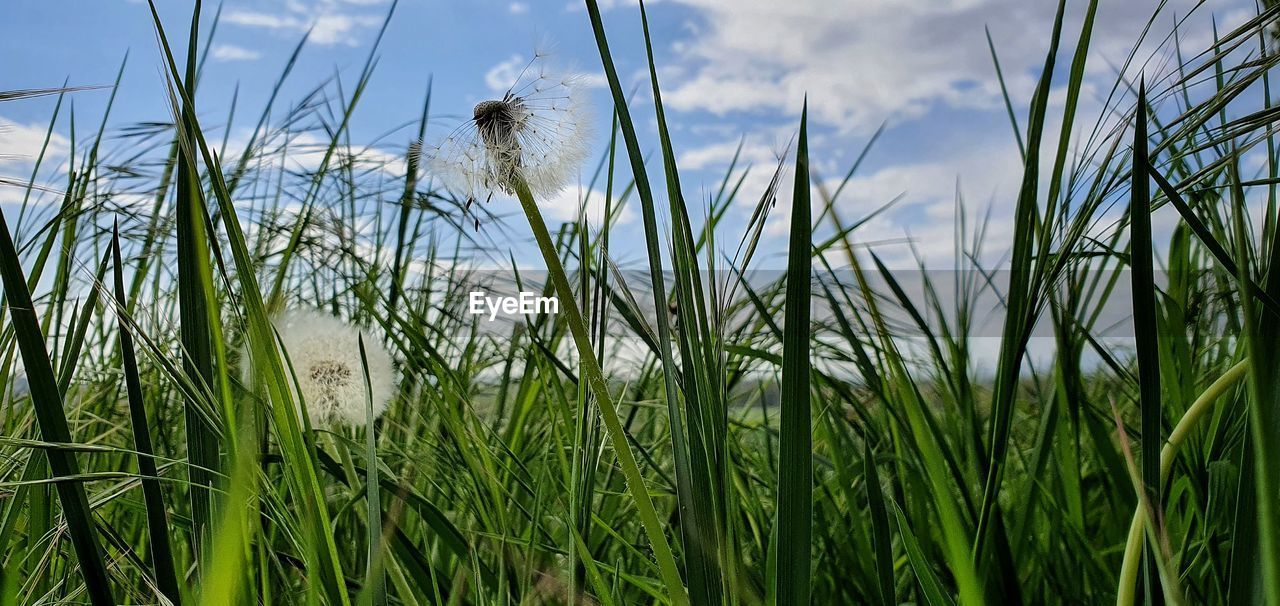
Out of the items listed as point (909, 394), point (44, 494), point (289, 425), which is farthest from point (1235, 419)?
point (44, 494)

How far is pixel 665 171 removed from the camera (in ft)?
1.24

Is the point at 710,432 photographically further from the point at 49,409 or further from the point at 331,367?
the point at 331,367

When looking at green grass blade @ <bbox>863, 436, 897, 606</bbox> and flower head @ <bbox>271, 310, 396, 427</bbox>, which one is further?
flower head @ <bbox>271, 310, 396, 427</bbox>

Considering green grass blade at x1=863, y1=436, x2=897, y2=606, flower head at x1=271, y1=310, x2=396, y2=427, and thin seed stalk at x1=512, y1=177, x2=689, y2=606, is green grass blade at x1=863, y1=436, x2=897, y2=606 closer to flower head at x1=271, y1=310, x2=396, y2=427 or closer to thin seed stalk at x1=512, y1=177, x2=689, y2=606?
thin seed stalk at x1=512, y1=177, x2=689, y2=606

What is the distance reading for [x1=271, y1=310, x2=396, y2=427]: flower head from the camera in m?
0.85

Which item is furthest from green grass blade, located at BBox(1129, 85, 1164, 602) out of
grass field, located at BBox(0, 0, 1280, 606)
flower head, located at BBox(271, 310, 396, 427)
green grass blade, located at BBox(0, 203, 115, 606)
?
flower head, located at BBox(271, 310, 396, 427)

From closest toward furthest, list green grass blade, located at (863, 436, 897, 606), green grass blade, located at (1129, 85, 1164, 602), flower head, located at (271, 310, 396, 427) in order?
green grass blade, located at (1129, 85, 1164, 602)
green grass blade, located at (863, 436, 897, 606)
flower head, located at (271, 310, 396, 427)

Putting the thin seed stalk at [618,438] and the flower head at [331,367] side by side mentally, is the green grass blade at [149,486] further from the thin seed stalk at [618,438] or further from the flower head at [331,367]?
the flower head at [331,367]

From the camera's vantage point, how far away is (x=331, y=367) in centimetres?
89

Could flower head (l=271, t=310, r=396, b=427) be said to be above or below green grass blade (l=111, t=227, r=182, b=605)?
above

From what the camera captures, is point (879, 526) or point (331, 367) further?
point (331, 367)

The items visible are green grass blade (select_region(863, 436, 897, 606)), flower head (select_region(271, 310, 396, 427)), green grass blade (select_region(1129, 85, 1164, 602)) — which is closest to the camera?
green grass blade (select_region(1129, 85, 1164, 602))

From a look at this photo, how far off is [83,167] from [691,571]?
37.9 inches

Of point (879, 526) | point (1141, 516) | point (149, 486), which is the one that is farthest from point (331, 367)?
point (1141, 516)
